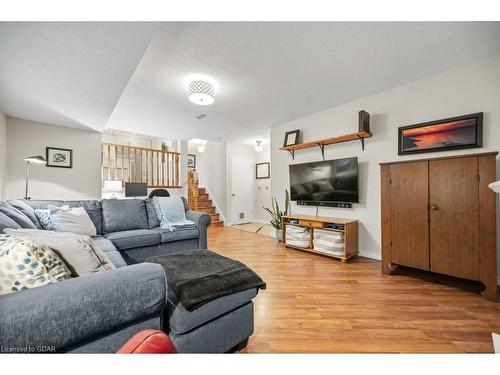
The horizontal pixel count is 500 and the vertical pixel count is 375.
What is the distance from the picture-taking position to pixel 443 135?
89.7 inches

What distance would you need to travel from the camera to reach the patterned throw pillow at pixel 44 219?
195 centimetres

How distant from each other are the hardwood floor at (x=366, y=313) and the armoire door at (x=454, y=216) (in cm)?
26

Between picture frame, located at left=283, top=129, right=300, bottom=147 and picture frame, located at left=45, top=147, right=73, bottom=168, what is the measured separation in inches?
157

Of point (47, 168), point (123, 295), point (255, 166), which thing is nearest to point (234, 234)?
point (255, 166)

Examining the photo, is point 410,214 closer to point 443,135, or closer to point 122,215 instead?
point 443,135

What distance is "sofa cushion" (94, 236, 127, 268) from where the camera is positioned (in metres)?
1.60

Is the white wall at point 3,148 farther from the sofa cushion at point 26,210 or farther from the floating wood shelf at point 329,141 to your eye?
the floating wood shelf at point 329,141

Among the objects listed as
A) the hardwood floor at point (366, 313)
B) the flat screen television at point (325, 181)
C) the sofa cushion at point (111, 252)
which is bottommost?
the hardwood floor at point (366, 313)

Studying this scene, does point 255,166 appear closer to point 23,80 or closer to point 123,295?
point 23,80

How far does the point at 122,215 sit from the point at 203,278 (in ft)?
6.60

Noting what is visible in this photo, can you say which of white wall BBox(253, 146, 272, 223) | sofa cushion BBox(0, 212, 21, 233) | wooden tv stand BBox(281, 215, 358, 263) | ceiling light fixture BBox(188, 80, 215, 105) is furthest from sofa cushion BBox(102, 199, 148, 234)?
white wall BBox(253, 146, 272, 223)

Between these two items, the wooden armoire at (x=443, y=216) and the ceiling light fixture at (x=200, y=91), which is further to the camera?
the ceiling light fixture at (x=200, y=91)

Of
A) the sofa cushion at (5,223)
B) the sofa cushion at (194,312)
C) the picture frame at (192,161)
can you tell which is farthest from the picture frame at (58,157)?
the sofa cushion at (194,312)

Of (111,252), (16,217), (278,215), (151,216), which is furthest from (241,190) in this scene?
(16,217)
